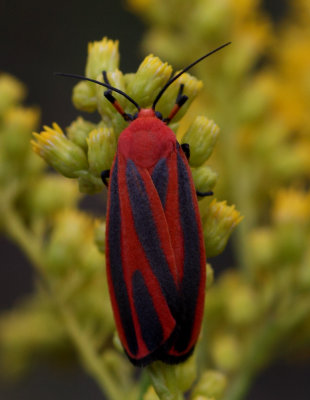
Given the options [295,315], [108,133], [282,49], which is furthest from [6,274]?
[108,133]

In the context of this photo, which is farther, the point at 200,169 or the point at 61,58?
the point at 61,58

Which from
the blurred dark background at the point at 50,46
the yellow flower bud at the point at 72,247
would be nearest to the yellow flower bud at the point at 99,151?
the yellow flower bud at the point at 72,247

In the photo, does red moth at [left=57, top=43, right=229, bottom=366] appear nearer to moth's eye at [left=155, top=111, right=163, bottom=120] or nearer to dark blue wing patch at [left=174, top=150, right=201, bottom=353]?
dark blue wing patch at [left=174, top=150, right=201, bottom=353]

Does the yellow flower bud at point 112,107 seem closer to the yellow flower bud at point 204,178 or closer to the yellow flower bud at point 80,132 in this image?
the yellow flower bud at point 80,132

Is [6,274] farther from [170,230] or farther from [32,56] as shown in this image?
[170,230]

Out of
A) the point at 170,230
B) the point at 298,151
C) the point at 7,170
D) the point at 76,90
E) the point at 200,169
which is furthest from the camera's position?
the point at 298,151

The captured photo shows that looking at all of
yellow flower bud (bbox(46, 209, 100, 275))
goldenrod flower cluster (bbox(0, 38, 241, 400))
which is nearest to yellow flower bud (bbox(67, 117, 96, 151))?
goldenrod flower cluster (bbox(0, 38, 241, 400))
